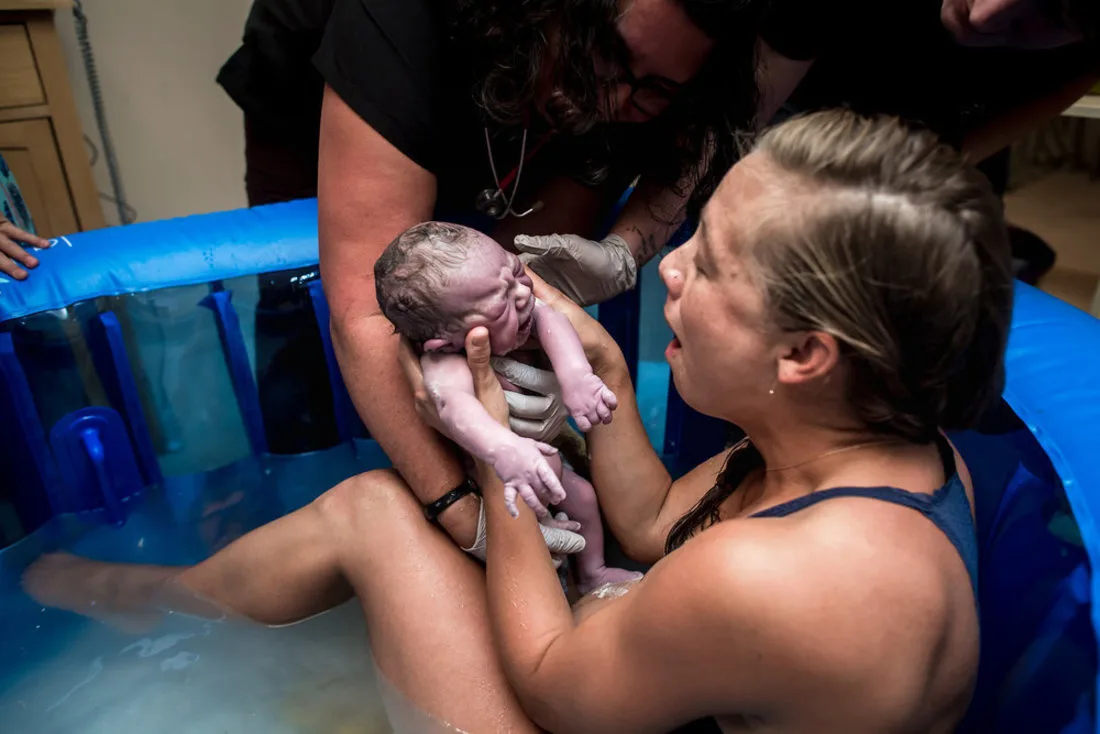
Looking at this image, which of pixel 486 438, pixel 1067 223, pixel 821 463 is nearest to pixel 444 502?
pixel 486 438

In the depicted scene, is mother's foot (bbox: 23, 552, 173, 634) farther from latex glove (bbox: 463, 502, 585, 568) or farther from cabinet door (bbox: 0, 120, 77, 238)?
cabinet door (bbox: 0, 120, 77, 238)

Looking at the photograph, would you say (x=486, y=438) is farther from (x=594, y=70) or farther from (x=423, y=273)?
(x=594, y=70)

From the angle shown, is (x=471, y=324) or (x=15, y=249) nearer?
(x=471, y=324)

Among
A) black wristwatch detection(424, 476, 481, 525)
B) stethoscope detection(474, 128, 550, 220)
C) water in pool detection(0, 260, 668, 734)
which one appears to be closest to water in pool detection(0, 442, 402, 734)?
water in pool detection(0, 260, 668, 734)

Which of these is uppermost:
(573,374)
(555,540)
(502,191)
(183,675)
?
(502,191)

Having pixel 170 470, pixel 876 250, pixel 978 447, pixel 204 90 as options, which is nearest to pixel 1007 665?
pixel 978 447

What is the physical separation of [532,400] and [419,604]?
34cm

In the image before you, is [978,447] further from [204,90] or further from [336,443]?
[204,90]

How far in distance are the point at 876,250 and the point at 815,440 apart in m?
0.24

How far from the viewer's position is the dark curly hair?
1174 mm

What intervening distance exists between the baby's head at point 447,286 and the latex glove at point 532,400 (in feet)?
0.26

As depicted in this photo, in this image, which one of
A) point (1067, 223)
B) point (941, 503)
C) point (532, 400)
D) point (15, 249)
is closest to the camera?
point (941, 503)

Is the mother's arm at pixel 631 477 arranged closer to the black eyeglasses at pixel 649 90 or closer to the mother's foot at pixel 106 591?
the black eyeglasses at pixel 649 90

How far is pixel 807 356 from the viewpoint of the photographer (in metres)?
0.83
